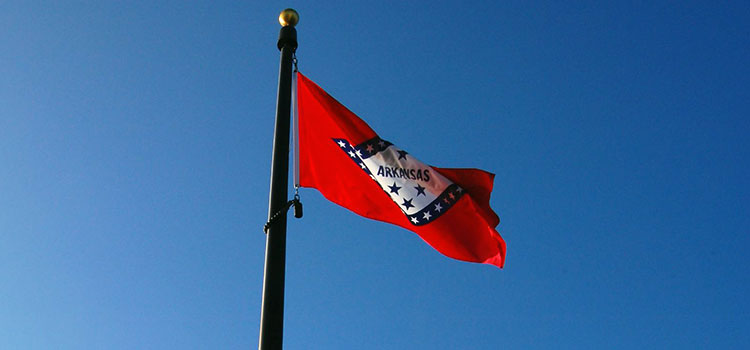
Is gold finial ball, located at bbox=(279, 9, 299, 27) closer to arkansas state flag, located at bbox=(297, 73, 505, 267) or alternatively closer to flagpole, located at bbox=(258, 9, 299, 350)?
flagpole, located at bbox=(258, 9, 299, 350)

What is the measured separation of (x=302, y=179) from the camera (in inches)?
353

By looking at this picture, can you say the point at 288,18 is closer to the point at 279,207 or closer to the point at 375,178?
the point at 375,178

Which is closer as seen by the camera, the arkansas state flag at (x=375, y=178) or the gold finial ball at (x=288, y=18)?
the gold finial ball at (x=288, y=18)

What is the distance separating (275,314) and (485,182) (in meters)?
4.78

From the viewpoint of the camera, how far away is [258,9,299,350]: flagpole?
21.0 feet

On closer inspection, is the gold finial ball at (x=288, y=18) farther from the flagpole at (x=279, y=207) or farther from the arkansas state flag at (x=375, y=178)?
the arkansas state flag at (x=375, y=178)

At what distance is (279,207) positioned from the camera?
7219mm

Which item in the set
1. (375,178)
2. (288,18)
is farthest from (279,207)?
(288,18)

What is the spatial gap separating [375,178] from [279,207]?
8.42 feet

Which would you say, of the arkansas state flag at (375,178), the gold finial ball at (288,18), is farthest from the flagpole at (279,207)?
the arkansas state flag at (375,178)

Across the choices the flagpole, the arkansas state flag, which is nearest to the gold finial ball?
the flagpole

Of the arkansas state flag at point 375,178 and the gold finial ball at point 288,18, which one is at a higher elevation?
the gold finial ball at point 288,18

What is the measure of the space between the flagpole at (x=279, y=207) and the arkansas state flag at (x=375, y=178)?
3.24 feet

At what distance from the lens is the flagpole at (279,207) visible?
6411 millimetres
